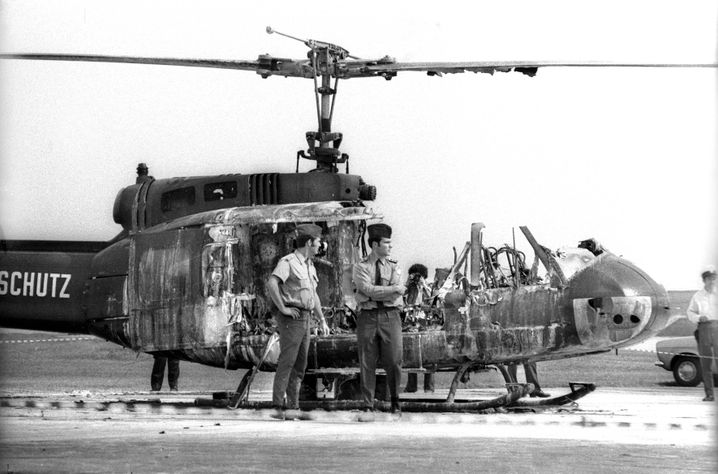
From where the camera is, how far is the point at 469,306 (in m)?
12.8

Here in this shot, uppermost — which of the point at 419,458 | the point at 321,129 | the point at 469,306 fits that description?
the point at 321,129

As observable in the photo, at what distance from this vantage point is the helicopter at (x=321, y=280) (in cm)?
1245

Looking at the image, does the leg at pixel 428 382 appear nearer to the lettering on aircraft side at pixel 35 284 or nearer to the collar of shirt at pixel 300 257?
the collar of shirt at pixel 300 257

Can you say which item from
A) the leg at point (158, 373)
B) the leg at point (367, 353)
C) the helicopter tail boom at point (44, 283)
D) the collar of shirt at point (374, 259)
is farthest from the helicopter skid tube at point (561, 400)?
the leg at point (158, 373)

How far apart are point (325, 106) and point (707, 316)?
16.7 ft

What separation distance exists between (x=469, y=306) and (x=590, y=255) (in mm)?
1326

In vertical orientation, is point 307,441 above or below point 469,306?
below

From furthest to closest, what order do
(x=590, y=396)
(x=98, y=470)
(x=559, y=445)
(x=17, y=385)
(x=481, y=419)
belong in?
1. (x=17, y=385)
2. (x=590, y=396)
3. (x=481, y=419)
4. (x=559, y=445)
5. (x=98, y=470)

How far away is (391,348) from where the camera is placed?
12.3m

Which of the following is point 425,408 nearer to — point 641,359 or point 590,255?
point 590,255

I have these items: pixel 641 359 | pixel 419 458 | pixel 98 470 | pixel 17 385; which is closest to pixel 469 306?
pixel 419 458

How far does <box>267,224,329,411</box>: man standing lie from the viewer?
12297 millimetres

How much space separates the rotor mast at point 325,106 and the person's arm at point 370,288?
1.57 m

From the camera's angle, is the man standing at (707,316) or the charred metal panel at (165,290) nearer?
the charred metal panel at (165,290)
